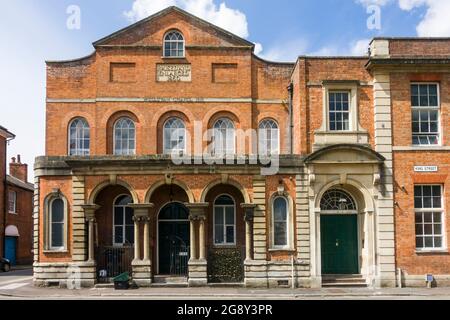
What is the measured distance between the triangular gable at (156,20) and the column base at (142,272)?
361 inches

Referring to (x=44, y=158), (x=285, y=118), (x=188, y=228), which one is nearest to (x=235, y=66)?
(x=285, y=118)

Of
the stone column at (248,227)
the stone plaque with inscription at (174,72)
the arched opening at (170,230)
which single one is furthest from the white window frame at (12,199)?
the stone column at (248,227)

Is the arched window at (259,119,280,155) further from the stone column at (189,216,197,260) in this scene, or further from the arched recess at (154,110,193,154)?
the stone column at (189,216,197,260)

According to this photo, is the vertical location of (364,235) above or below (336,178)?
below

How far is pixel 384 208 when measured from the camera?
2061 centimetres

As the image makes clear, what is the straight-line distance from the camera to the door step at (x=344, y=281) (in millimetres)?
20406

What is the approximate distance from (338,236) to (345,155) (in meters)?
3.17

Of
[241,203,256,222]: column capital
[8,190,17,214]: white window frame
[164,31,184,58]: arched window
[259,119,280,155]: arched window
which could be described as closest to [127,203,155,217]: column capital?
[241,203,256,222]: column capital

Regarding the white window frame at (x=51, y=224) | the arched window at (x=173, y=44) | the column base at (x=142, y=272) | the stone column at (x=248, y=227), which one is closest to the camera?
the column base at (x=142, y=272)

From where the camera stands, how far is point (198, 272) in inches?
816

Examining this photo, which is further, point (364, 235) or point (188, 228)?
point (188, 228)

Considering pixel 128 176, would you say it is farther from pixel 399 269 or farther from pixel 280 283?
pixel 399 269

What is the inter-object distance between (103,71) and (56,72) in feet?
6.68

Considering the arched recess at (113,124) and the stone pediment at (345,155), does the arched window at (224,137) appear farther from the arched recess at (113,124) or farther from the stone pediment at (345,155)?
the stone pediment at (345,155)
